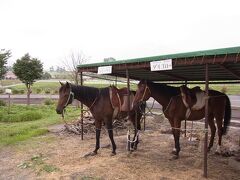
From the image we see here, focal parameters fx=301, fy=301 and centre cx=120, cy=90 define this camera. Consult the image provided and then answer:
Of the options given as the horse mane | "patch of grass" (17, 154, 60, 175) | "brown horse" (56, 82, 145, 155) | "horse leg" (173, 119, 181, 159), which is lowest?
"patch of grass" (17, 154, 60, 175)

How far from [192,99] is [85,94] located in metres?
2.81

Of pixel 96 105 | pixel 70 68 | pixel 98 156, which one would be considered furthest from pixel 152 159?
pixel 70 68

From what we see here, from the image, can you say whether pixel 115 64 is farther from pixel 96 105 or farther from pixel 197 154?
pixel 197 154

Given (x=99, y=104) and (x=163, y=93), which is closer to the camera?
(x=163, y=93)

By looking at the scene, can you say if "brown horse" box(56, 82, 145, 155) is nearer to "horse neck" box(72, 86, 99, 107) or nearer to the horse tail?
"horse neck" box(72, 86, 99, 107)

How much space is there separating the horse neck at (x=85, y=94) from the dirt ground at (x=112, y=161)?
58.2 inches

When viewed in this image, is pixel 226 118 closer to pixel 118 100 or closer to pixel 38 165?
pixel 118 100

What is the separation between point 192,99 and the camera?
7.51 metres

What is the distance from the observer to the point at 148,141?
380 inches

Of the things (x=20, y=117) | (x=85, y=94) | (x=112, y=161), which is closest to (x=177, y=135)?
(x=112, y=161)

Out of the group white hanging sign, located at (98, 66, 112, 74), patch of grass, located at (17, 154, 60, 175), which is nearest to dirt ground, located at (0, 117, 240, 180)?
patch of grass, located at (17, 154, 60, 175)

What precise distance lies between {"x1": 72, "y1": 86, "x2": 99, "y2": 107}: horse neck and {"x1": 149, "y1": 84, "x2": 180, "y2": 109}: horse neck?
1.67 meters

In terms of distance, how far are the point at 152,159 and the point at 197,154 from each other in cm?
128

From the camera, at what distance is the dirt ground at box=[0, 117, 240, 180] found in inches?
253
